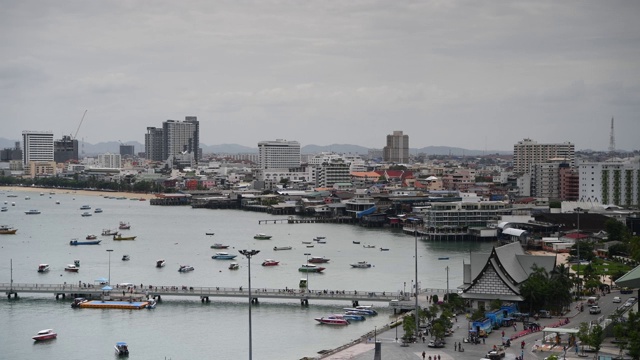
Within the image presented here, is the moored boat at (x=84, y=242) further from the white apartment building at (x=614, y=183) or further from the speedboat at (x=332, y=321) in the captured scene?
the white apartment building at (x=614, y=183)

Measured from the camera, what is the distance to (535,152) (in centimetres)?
9138

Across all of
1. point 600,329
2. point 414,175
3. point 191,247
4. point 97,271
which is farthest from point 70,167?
point 600,329

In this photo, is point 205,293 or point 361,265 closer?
point 205,293

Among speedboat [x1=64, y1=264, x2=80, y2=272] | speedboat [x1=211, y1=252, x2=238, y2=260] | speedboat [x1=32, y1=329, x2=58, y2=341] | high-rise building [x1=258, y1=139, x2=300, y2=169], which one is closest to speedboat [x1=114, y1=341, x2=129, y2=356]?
speedboat [x1=32, y1=329, x2=58, y2=341]

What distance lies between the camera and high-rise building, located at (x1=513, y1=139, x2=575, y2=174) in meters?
88.2

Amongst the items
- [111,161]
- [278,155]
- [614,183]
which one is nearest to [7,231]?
[614,183]

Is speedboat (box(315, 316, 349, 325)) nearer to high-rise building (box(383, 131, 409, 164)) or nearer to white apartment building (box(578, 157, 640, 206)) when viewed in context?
white apartment building (box(578, 157, 640, 206))

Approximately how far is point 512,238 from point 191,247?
13.9 meters

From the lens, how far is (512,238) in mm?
41438

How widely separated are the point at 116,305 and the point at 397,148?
116 m

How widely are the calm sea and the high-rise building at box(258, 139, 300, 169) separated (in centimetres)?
4616

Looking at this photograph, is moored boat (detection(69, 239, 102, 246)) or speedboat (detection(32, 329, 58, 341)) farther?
moored boat (detection(69, 239, 102, 246))

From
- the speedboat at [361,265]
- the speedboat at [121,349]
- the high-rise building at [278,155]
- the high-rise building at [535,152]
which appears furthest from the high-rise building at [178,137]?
the speedboat at [121,349]

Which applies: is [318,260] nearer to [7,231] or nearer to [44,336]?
[44,336]
